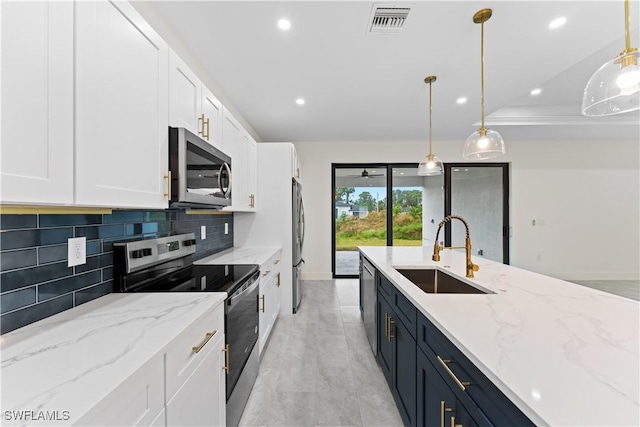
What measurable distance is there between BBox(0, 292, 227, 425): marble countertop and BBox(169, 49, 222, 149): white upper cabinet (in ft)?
3.15

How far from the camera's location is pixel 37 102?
29.5 inches

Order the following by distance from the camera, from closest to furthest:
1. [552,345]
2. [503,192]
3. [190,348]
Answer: [552,345] → [190,348] → [503,192]

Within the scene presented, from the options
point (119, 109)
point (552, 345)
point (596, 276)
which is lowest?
point (596, 276)

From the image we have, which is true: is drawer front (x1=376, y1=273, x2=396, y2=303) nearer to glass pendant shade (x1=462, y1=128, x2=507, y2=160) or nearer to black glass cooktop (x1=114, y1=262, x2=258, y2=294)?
black glass cooktop (x1=114, y1=262, x2=258, y2=294)

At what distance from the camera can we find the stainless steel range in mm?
1481

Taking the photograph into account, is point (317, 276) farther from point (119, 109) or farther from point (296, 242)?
point (119, 109)

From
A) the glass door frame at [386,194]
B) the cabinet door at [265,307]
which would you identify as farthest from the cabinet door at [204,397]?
the glass door frame at [386,194]

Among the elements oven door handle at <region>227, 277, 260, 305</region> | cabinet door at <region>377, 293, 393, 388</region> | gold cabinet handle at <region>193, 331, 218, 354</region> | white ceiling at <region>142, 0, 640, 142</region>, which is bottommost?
cabinet door at <region>377, 293, 393, 388</region>

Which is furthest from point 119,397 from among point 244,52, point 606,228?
point 606,228

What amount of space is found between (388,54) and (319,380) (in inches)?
110

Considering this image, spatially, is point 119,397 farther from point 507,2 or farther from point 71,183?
point 507,2

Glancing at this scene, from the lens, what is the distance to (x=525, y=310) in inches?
46.3

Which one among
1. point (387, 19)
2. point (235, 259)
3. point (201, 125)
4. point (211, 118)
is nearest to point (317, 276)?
point (235, 259)

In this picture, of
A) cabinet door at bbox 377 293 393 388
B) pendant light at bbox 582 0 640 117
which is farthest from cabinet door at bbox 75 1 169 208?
pendant light at bbox 582 0 640 117
